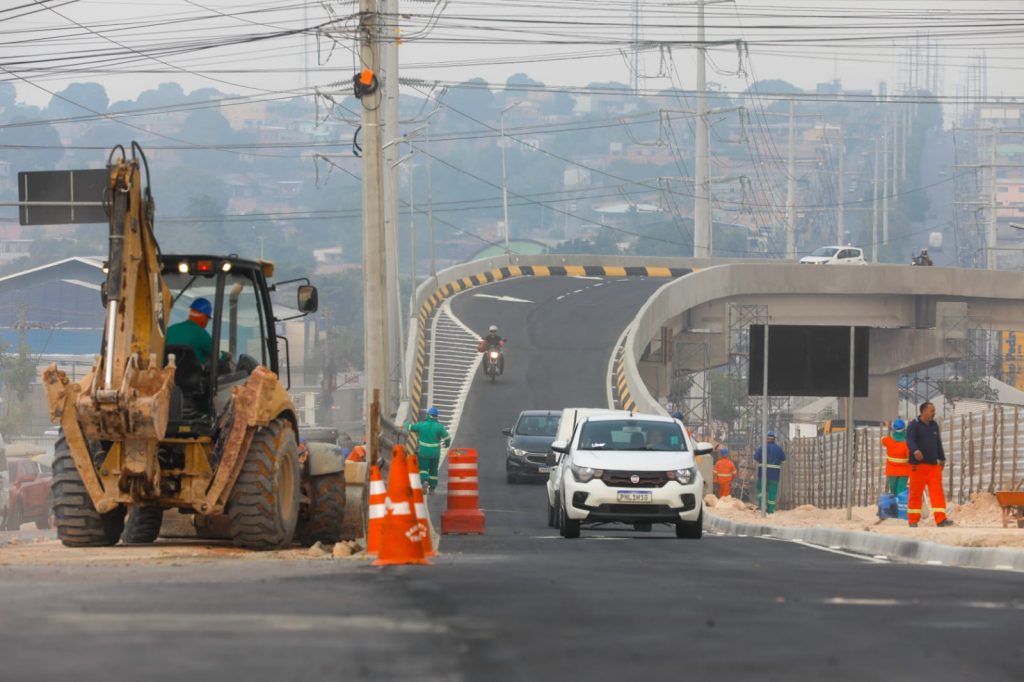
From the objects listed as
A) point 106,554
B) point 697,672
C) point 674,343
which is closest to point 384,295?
point 106,554

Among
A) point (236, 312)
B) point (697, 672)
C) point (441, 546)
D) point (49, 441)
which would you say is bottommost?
point (49, 441)

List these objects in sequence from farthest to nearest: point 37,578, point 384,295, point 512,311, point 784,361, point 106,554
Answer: point 512,311 → point 784,361 → point 384,295 → point 106,554 → point 37,578

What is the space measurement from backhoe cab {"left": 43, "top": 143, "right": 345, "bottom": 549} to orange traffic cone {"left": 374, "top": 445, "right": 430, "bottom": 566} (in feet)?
5.77

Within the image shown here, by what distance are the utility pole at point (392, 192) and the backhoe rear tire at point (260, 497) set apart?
28.3 metres

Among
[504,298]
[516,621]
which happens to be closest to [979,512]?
[516,621]

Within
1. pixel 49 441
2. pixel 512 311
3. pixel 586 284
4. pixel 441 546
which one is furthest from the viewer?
pixel 586 284

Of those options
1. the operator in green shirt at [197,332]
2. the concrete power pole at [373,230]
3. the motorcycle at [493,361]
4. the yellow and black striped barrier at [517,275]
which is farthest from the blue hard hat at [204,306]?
the motorcycle at [493,361]

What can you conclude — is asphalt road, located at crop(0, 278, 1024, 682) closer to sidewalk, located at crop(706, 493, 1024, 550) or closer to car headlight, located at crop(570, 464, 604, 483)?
sidewalk, located at crop(706, 493, 1024, 550)

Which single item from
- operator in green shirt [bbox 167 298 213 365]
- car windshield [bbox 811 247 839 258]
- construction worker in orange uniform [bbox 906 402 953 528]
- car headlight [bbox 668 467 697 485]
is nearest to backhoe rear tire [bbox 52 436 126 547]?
operator in green shirt [bbox 167 298 213 365]

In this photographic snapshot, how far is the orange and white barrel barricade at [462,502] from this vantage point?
21500 millimetres

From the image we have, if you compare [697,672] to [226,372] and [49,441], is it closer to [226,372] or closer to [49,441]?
[226,372]

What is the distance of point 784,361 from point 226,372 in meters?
13.1

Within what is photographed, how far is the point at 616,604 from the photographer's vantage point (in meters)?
9.46

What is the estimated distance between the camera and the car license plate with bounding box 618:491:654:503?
802 inches
